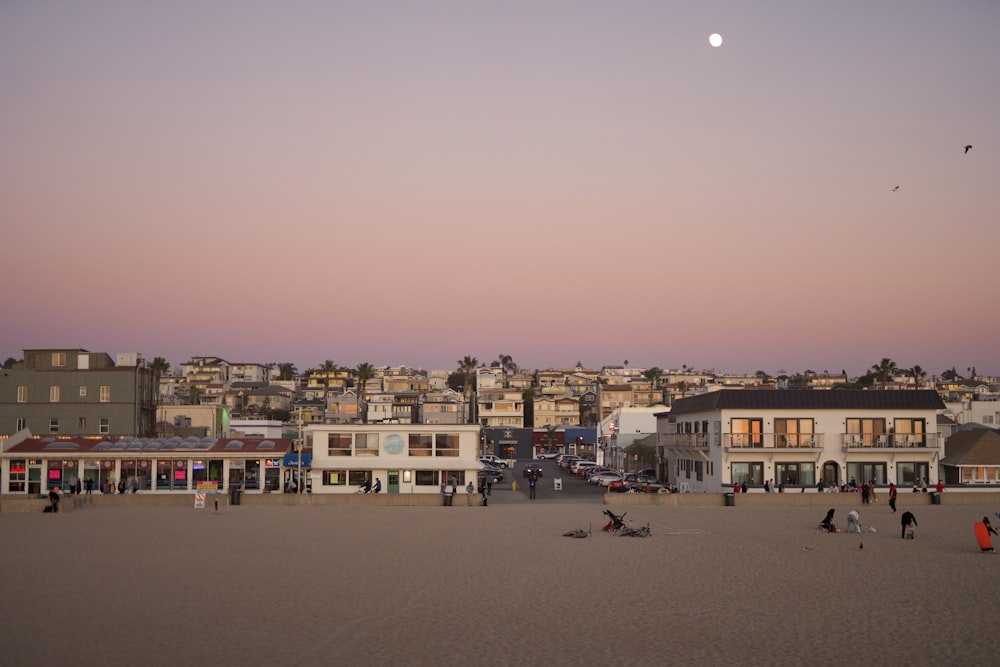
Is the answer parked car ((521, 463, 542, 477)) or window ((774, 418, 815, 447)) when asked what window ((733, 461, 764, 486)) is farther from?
parked car ((521, 463, 542, 477))

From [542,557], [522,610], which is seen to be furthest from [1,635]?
[542,557]

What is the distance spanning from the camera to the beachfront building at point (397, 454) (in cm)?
5512

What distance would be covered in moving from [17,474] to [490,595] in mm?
45445

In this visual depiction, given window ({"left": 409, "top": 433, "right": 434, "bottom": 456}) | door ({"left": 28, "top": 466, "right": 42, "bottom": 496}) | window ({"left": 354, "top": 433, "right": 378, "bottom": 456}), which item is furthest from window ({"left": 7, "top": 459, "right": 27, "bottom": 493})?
window ({"left": 409, "top": 433, "right": 434, "bottom": 456})

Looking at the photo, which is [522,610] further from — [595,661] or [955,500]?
[955,500]

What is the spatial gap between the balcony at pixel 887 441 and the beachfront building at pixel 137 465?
32.9 meters

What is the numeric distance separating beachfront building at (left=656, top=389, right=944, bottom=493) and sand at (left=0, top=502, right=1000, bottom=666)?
18.5 m

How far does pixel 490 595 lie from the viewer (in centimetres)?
2230

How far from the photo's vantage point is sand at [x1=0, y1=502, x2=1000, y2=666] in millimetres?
16750

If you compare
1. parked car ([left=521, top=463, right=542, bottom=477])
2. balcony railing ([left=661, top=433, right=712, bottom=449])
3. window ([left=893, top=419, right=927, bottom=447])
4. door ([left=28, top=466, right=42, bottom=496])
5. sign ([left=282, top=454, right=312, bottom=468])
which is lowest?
parked car ([left=521, top=463, right=542, bottom=477])

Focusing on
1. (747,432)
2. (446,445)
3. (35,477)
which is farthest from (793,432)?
(35,477)

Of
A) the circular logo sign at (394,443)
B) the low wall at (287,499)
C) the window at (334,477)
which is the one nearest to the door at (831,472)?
the low wall at (287,499)

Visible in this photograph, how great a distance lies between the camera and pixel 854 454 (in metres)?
57.0

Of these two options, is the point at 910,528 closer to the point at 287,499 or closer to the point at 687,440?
the point at 687,440
